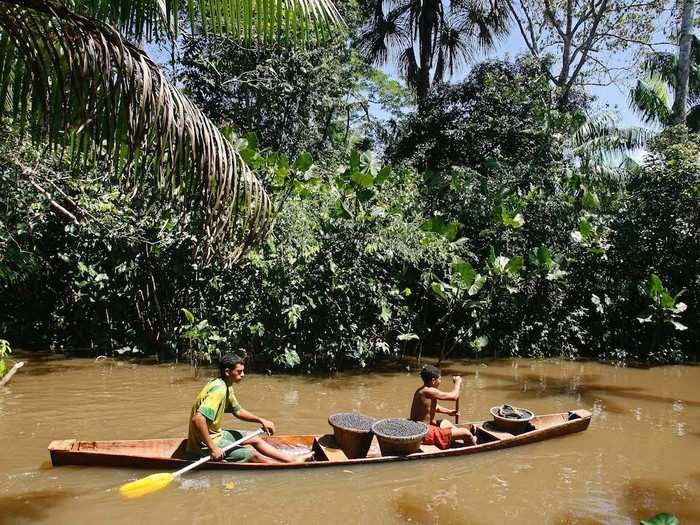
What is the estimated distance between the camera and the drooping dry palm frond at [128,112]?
12.7 feet

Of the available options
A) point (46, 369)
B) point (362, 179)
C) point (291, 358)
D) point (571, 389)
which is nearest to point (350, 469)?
point (291, 358)

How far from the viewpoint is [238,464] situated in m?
5.66

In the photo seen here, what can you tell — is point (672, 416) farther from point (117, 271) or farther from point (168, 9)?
point (117, 271)

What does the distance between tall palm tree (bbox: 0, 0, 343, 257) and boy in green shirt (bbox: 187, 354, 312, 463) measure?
5.28ft

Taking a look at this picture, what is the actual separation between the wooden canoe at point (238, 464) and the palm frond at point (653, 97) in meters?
16.9

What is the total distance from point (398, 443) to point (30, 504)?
337cm

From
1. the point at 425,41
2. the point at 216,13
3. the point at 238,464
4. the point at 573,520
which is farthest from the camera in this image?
the point at 425,41

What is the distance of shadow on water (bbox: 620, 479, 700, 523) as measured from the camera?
17.7ft

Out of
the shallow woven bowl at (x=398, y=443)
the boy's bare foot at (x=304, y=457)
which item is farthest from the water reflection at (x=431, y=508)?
the boy's bare foot at (x=304, y=457)

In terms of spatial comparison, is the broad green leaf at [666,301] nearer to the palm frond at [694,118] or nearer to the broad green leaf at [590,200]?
the broad green leaf at [590,200]

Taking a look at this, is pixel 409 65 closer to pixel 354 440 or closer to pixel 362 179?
pixel 362 179

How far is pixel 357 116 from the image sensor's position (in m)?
22.5

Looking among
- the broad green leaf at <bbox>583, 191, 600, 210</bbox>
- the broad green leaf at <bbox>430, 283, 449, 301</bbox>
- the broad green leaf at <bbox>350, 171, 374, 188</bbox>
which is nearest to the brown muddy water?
the broad green leaf at <bbox>430, 283, 449, 301</bbox>

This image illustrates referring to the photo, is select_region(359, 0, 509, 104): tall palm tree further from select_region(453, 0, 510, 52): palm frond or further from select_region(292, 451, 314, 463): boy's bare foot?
select_region(292, 451, 314, 463): boy's bare foot
